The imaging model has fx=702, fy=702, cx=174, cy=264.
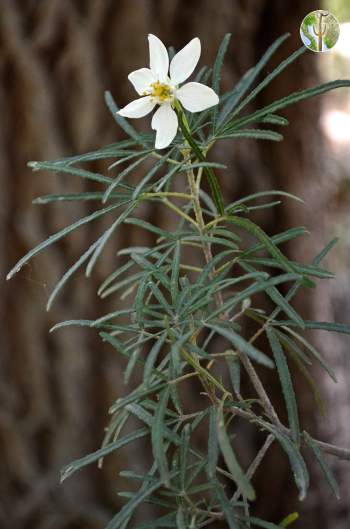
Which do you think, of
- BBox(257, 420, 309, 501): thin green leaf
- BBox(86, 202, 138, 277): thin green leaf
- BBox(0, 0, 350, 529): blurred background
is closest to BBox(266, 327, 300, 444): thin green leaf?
BBox(257, 420, 309, 501): thin green leaf

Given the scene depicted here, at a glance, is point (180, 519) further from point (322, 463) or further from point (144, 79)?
point (144, 79)

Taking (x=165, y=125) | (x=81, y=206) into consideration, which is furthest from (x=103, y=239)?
(x=81, y=206)

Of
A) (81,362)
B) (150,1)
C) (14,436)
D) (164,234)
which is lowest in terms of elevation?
(14,436)

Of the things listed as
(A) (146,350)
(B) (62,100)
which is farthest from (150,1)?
(A) (146,350)

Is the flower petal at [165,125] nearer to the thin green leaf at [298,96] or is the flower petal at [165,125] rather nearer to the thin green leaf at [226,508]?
the thin green leaf at [298,96]

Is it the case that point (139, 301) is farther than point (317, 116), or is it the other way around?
point (317, 116)

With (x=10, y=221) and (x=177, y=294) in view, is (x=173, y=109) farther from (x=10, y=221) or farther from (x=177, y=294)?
(x=10, y=221)

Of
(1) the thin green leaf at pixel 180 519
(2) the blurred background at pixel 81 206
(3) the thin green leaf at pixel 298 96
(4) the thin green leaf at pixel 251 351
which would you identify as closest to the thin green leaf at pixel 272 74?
(3) the thin green leaf at pixel 298 96

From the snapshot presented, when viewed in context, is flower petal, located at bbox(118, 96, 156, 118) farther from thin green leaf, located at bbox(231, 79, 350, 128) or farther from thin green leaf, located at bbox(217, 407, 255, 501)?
thin green leaf, located at bbox(217, 407, 255, 501)
